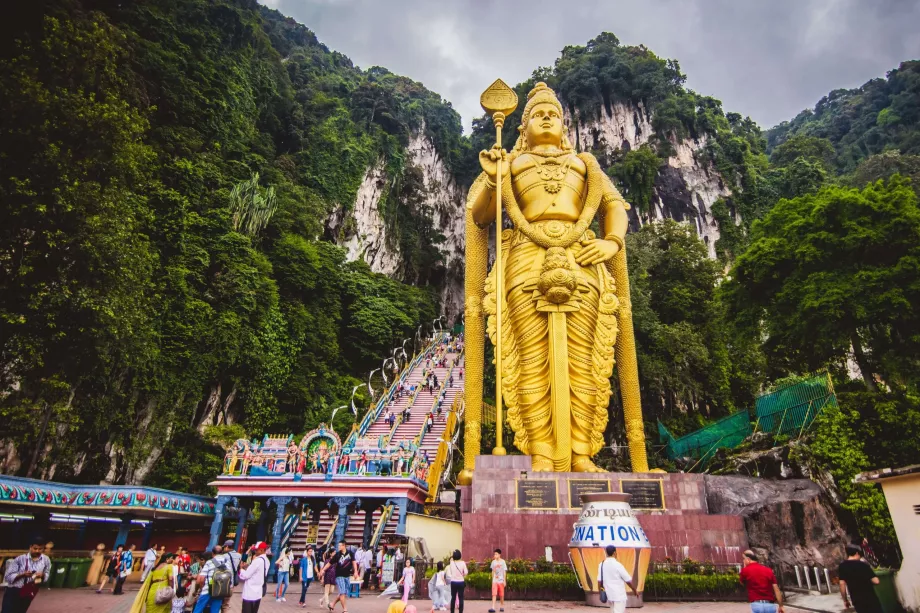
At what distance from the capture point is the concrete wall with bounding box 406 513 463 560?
27.4ft

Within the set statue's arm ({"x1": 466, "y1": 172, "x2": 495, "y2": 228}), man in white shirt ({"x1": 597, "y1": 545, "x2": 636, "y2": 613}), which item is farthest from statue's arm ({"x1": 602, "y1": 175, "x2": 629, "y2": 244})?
man in white shirt ({"x1": 597, "y1": 545, "x2": 636, "y2": 613})

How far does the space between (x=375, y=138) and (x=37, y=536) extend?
83.4ft

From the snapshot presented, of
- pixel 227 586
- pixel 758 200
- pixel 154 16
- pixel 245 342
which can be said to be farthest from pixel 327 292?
pixel 758 200

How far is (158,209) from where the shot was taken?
1503 centimetres

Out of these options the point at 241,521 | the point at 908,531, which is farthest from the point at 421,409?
the point at 908,531

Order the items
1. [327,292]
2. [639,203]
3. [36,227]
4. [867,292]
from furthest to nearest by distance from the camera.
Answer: [639,203], [327,292], [867,292], [36,227]

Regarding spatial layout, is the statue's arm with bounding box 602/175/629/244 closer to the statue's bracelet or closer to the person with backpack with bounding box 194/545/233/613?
the statue's bracelet

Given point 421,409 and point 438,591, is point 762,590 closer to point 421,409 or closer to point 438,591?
point 438,591

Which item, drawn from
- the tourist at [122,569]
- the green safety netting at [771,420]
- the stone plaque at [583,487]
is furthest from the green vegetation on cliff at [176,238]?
the green safety netting at [771,420]

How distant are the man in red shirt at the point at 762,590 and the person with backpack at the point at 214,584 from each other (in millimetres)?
3688

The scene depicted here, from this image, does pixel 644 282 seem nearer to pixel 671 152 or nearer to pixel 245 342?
pixel 245 342

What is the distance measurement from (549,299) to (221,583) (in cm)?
527

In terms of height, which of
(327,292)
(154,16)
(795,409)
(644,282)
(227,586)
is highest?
(154,16)

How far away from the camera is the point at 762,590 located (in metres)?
3.42
